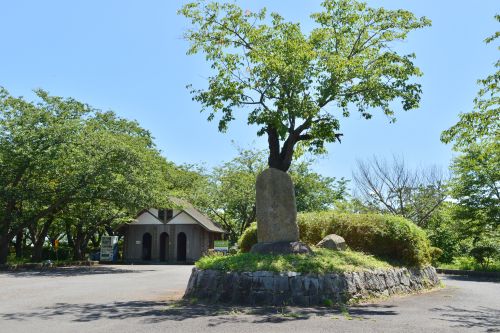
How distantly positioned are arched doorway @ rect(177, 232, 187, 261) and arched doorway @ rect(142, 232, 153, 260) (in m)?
2.47

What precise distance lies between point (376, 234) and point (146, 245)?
97.0 ft

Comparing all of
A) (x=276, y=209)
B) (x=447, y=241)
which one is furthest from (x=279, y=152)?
(x=447, y=241)

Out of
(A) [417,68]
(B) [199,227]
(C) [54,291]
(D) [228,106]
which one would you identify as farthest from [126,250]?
(A) [417,68]

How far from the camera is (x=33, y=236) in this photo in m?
32.5

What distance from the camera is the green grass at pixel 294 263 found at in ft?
35.1

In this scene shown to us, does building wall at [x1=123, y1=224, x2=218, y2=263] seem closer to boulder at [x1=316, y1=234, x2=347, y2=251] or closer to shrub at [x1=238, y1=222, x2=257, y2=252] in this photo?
shrub at [x1=238, y1=222, x2=257, y2=252]

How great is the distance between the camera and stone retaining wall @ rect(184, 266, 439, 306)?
33.3 feet

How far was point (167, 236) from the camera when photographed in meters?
40.5

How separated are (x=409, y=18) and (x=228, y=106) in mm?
6007

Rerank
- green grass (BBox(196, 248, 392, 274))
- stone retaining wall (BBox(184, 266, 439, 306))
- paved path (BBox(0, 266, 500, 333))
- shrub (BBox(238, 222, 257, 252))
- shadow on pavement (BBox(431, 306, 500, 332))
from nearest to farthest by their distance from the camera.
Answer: paved path (BBox(0, 266, 500, 333)), shadow on pavement (BBox(431, 306, 500, 332)), stone retaining wall (BBox(184, 266, 439, 306)), green grass (BBox(196, 248, 392, 274)), shrub (BBox(238, 222, 257, 252))

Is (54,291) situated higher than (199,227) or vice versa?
(199,227)

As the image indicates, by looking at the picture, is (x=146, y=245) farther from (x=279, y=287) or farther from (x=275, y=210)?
(x=279, y=287)

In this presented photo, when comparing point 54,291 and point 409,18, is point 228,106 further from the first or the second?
point 54,291

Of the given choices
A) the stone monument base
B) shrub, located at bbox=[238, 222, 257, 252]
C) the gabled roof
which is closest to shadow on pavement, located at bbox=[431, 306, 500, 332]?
the stone monument base
